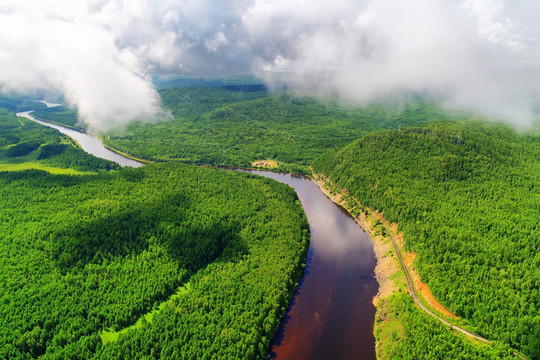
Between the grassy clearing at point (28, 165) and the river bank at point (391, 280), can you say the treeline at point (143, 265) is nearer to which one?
the river bank at point (391, 280)

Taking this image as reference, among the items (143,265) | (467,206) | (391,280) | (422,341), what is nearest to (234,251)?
(143,265)

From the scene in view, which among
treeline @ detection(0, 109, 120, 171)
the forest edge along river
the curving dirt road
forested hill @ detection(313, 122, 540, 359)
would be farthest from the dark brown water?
treeline @ detection(0, 109, 120, 171)

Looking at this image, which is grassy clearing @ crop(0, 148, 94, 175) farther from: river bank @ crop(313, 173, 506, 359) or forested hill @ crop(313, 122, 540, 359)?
river bank @ crop(313, 173, 506, 359)

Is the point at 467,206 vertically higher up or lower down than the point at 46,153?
higher up

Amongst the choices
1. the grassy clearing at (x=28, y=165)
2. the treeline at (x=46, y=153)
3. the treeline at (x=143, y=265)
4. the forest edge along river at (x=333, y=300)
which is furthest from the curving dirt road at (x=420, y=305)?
the grassy clearing at (x=28, y=165)

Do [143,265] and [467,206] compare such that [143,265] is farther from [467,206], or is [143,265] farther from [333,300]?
[467,206]
